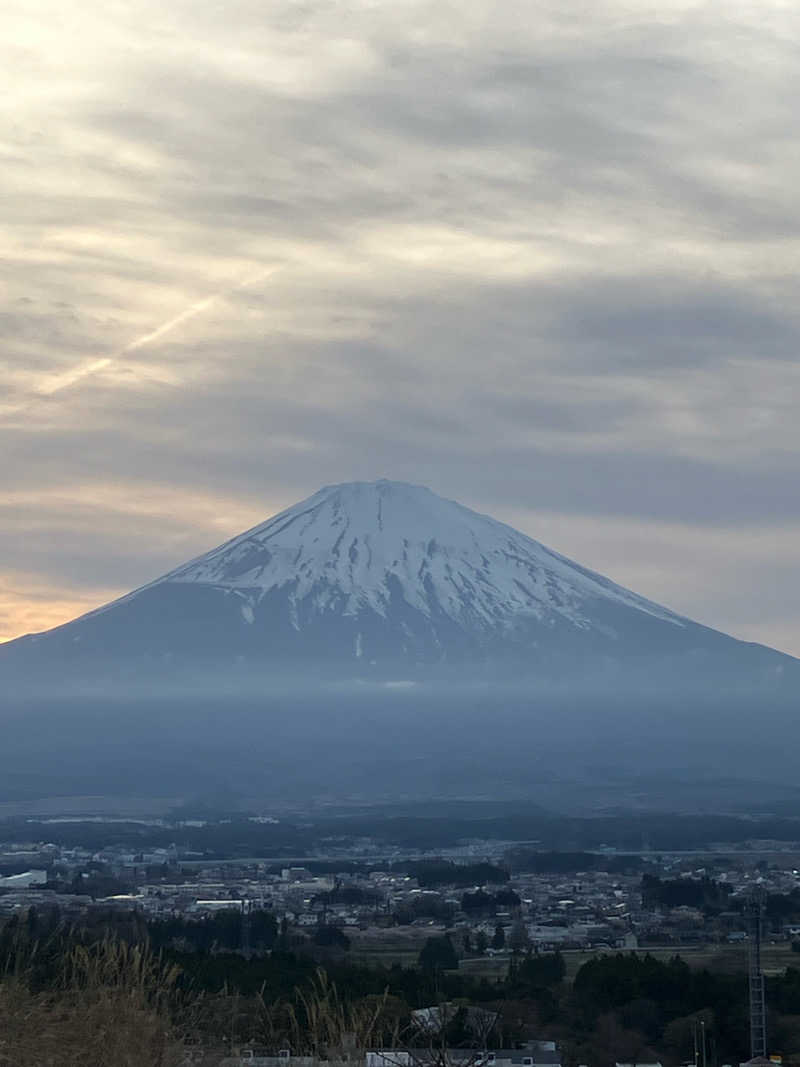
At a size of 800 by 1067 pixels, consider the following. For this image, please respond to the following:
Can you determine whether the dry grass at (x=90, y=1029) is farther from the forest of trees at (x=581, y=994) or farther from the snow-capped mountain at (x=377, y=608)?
the snow-capped mountain at (x=377, y=608)

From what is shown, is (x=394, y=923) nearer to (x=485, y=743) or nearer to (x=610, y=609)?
(x=485, y=743)

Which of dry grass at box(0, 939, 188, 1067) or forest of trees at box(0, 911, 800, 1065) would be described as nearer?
dry grass at box(0, 939, 188, 1067)

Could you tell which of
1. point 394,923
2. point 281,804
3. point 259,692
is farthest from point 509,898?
point 259,692

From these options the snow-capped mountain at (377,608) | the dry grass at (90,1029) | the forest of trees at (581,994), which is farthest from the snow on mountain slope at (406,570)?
the dry grass at (90,1029)

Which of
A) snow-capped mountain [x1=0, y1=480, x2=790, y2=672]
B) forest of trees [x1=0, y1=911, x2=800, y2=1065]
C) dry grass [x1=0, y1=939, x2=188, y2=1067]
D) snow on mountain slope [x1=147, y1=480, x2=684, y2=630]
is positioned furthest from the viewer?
snow on mountain slope [x1=147, y1=480, x2=684, y2=630]

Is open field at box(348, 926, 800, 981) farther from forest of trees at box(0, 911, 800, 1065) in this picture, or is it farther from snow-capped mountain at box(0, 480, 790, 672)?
snow-capped mountain at box(0, 480, 790, 672)

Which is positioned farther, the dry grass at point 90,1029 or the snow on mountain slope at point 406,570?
the snow on mountain slope at point 406,570

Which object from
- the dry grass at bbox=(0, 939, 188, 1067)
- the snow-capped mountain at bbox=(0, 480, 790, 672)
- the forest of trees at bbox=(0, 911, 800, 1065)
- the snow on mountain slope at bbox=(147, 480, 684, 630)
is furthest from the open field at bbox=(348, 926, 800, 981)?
the snow on mountain slope at bbox=(147, 480, 684, 630)
